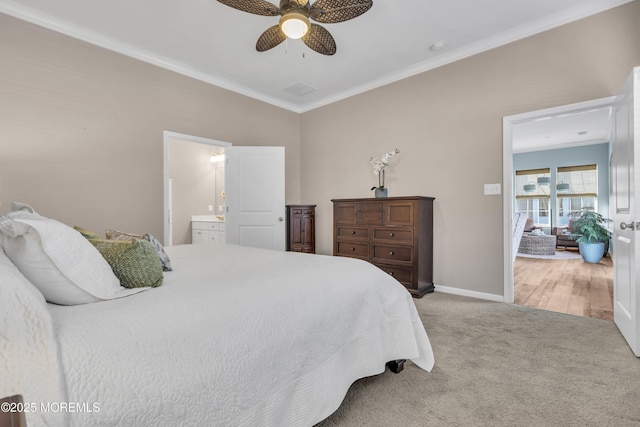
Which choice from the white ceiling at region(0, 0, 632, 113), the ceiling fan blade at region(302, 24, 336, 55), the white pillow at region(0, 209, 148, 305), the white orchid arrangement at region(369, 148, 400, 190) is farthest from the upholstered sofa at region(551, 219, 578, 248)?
the white pillow at region(0, 209, 148, 305)

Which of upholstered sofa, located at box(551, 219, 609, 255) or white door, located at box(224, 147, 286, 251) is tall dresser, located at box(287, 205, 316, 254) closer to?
white door, located at box(224, 147, 286, 251)

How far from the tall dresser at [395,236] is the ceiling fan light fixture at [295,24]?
2065 mm

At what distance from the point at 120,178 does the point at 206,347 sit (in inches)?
126

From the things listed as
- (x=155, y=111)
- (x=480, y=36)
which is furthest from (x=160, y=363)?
(x=480, y=36)

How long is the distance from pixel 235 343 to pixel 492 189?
329cm

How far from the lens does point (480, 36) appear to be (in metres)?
3.26

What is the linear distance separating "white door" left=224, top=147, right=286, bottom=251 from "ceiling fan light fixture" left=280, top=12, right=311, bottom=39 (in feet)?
7.80

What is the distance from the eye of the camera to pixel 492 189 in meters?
3.35

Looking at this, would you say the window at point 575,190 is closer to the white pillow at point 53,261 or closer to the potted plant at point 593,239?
the potted plant at point 593,239

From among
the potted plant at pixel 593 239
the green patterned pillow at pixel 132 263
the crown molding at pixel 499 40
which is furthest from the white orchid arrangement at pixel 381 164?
the potted plant at pixel 593 239

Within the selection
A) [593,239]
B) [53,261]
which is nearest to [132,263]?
[53,261]

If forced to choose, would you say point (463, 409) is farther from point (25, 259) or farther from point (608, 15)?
point (608, 15)

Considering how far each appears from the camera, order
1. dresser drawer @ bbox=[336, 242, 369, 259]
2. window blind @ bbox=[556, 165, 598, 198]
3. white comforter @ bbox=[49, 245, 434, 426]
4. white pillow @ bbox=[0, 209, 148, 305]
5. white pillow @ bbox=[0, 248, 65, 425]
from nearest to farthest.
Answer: white pillow @ bbox=[0, 248, 65, 425] → white comforter @ bbox=[49, 245, 434, 426] → white pillow @ bbox=[0, 209, 148, 305] → dresser drawer @ bbox=[336, 242, 369, 259] → window blind @ bbox=[556, 165, 598, 198]

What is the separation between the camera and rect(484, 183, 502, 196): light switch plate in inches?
130
